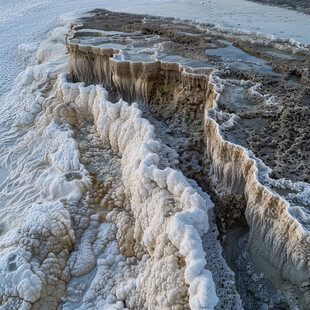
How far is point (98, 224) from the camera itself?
4160 millimetres

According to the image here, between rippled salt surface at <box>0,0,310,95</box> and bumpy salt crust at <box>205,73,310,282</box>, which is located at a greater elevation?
bumpy salt crust at <box>205,73,310,282</box>

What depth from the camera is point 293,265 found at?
112 inches

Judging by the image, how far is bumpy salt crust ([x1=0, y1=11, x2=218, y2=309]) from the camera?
2.94 meters

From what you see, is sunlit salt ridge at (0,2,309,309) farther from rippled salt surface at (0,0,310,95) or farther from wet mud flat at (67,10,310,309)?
rippled salt surface at (0,0,310,95)

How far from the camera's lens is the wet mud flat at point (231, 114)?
10.3 ft

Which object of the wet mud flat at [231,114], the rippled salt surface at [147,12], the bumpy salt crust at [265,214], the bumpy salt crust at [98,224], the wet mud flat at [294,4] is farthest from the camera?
Result: the wet mud flat at [294,4]

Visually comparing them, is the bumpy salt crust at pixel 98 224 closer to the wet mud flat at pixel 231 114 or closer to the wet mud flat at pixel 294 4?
the wet mud flat at pixel 231 114

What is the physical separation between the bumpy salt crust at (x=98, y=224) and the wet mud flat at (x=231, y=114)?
465 millimetres

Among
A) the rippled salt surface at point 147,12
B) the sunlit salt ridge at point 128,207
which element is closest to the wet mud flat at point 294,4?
the rippled salt surface at point 147,12

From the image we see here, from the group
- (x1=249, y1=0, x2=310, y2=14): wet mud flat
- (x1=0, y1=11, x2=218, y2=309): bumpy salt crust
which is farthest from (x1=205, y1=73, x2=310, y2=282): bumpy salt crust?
(x1=249, y1=0, x2=310, y2=14): wet mud flat

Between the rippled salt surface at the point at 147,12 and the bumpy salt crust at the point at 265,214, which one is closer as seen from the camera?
the bumpy salt crust at the point at 265,214

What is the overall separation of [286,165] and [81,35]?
274 inches

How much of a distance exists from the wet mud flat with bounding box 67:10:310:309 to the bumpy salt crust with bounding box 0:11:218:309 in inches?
18.3

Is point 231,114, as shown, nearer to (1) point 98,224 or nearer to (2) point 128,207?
(2) point 128,207
